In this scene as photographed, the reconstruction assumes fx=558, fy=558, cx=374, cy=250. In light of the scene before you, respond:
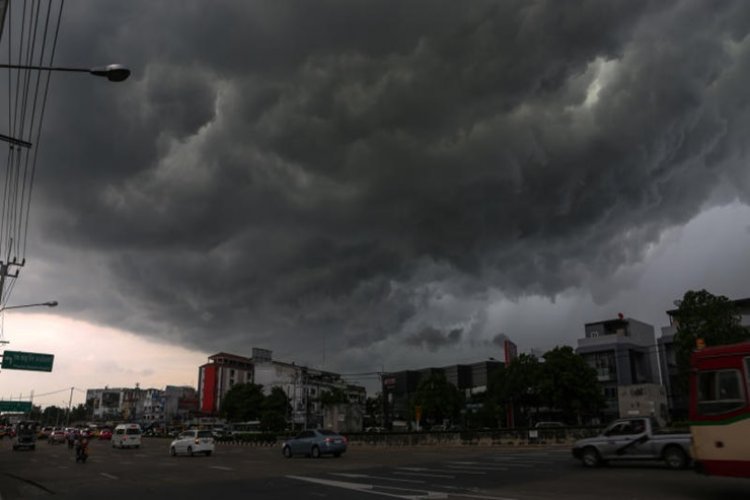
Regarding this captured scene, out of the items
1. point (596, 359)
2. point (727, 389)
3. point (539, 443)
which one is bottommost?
point (539, 443)

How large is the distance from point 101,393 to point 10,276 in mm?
178461

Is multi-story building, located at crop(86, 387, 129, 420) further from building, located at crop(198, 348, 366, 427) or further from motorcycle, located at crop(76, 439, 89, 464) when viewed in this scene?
motorcycle, located at crop(76, 439, 89, 464)

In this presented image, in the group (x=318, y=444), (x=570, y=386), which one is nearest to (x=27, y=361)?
(x=318, y=444)

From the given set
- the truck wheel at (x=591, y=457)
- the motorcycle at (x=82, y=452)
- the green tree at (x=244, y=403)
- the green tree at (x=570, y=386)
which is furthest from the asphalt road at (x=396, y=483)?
the green tree at (x=244, y=403)

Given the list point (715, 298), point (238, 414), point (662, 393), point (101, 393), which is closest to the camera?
point (715, 298)

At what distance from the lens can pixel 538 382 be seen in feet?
208

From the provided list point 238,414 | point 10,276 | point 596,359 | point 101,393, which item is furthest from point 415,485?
point 101,393

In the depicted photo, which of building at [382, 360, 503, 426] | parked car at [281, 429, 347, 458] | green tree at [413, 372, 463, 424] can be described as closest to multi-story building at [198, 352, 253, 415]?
building at [382, 360, 503, 426]

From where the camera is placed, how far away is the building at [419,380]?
411 ft

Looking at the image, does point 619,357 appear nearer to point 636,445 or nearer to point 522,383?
point 522,383

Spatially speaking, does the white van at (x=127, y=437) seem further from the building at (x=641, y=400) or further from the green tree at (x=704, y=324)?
the building at (x=641, y=400)

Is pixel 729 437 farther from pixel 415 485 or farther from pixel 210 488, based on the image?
pixel 210 488

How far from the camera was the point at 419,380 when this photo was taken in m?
131

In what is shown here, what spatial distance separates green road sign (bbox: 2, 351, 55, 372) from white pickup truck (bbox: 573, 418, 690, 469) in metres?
42.9
